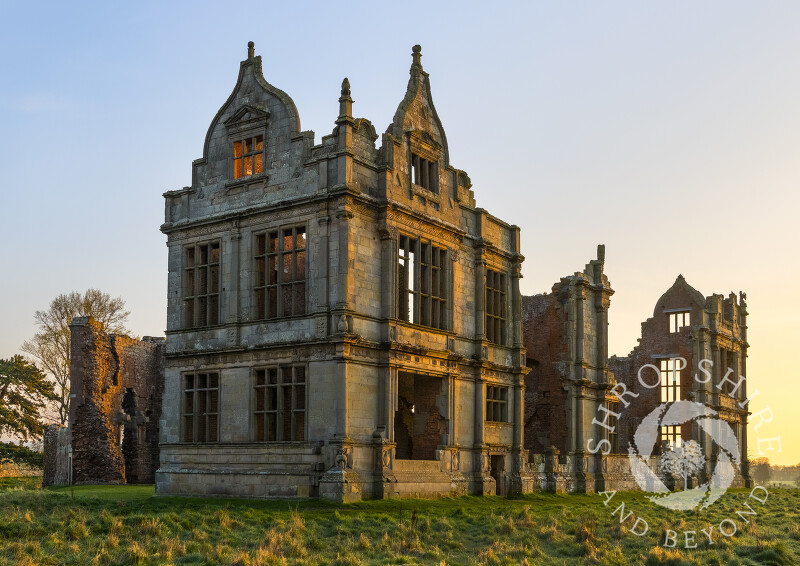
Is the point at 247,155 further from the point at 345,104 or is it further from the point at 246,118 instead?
the point at 345,104

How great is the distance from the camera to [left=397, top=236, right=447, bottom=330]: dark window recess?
29.3 metres

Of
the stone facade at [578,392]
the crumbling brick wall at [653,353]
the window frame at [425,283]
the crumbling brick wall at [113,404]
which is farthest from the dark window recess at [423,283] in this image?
the crumbling brick wall at [653,353]

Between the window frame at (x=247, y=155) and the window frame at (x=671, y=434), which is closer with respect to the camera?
the window frame at (x=247, y=155)

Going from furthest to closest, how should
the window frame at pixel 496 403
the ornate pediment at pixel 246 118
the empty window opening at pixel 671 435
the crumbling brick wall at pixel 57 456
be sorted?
the empty window opening at pixel 671 435, the crumbling brick wall at pixel 57 456, the window frame at pixel 496 403, the ornate pediment at pixel 246 118

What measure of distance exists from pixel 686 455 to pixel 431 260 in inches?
896

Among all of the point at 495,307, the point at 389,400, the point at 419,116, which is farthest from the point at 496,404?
the point at 419,116

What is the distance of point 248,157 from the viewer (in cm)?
2934

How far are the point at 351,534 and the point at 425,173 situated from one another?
46.1 feet

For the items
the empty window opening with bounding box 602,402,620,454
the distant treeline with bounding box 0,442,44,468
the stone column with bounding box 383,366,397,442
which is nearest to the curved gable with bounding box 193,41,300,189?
the stone column with bounding box 383,366,397,442

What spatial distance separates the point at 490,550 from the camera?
707 inches

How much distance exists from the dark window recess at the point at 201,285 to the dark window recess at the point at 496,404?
9.95 m

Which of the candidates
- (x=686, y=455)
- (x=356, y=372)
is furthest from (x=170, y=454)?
(x=686, y=455)

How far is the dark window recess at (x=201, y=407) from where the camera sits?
94.5ft

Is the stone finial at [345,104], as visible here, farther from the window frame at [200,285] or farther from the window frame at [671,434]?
the window frame at [671,434]
